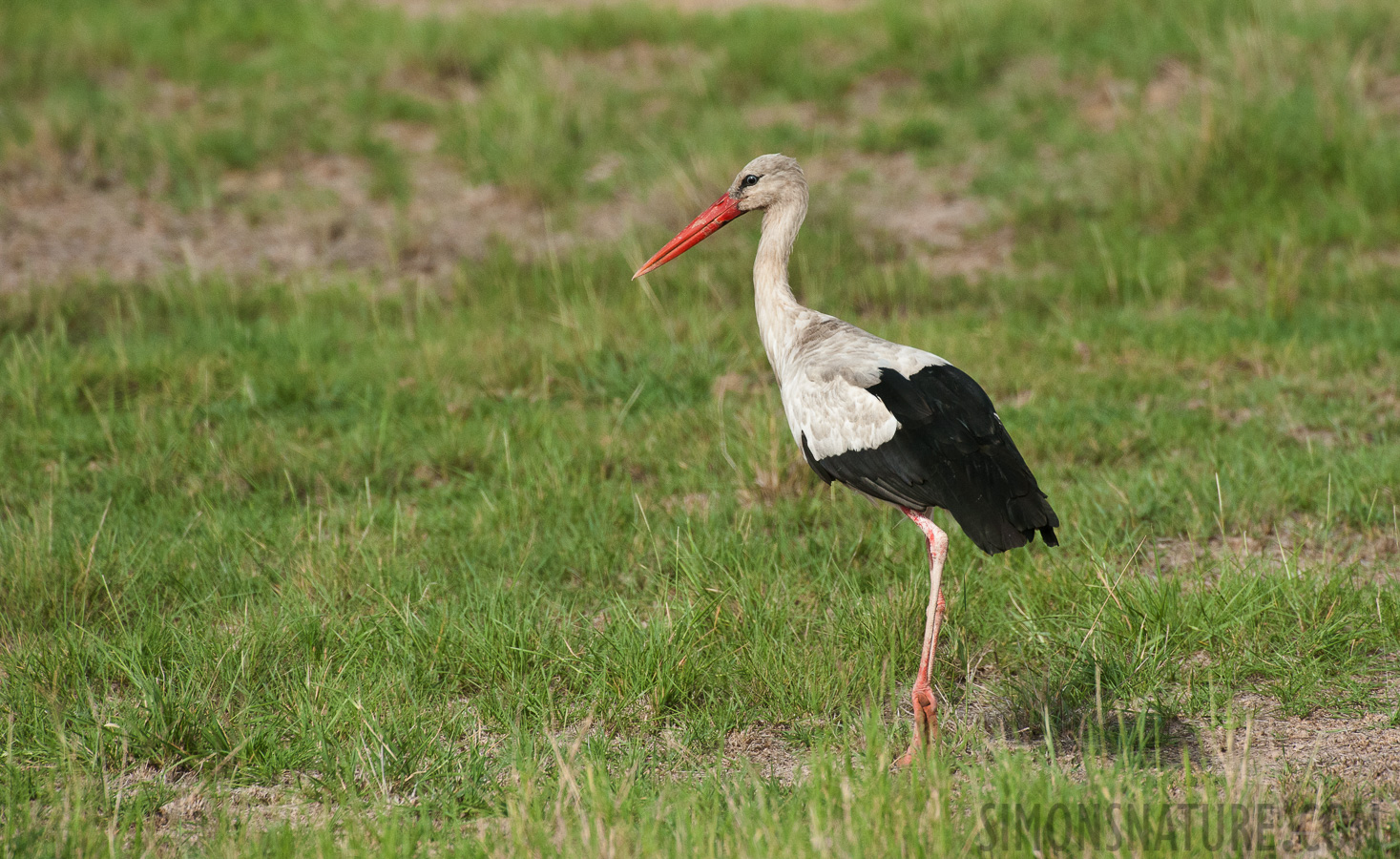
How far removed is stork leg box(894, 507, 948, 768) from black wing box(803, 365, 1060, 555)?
0.12 m

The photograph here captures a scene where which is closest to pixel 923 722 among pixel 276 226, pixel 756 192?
pixel 756 192

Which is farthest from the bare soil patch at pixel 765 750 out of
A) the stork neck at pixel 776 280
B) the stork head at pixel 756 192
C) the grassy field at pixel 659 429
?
the stork head at pixel 756 192

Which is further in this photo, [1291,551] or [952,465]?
[1291,551]

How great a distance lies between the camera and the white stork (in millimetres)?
3334

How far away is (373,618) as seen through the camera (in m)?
3.86

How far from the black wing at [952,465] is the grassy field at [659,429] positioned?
1.57 ft

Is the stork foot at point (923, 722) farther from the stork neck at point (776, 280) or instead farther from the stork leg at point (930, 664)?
the stork neck at point (776, 280)

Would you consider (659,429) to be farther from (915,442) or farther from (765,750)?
(765,750)

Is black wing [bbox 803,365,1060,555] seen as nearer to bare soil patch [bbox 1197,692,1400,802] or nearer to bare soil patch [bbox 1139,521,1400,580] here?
bare soil patch [bbox 1197,692,1400,802]

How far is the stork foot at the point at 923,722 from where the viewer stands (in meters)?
3.22

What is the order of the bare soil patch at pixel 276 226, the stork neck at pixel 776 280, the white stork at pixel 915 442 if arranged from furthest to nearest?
the bare soil patch at pixel 276 226
the stork neck at pixel 776 280
the white stork at pixel 915 442

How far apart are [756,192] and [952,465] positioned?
61.0 inches

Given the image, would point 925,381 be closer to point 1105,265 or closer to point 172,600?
point 172,600

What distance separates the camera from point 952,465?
3.42m
